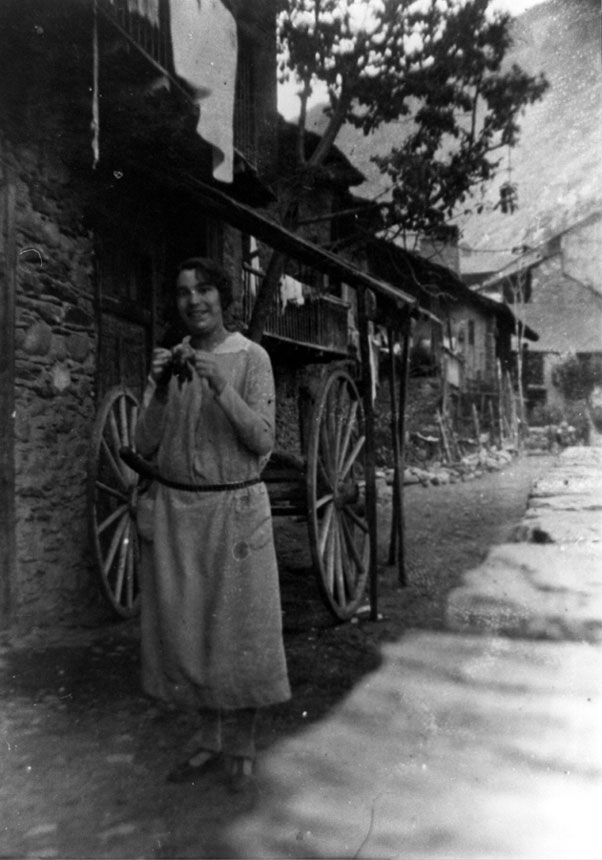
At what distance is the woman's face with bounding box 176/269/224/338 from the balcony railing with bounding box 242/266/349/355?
27.7 feet

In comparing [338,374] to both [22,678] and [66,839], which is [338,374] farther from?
[66,839]

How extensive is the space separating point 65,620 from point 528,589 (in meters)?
2.91

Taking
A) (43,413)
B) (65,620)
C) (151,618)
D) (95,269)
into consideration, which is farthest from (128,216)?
(151,618)

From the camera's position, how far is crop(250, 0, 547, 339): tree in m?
8.65

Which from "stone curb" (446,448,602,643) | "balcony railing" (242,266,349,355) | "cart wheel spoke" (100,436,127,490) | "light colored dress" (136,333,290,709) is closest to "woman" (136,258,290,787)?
"light colored dress" (136,333,290,709)

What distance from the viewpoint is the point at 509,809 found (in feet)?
8.02

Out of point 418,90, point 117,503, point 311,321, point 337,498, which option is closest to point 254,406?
point 337,498

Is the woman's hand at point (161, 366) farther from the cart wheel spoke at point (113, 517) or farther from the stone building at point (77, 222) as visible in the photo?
the cart wheel spoke at point (113, 517)

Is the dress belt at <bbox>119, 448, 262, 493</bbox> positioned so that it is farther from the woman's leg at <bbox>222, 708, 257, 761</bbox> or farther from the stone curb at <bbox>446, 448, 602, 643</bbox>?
the stone curb at <bbox>446, 448, 602, 643</bbox>

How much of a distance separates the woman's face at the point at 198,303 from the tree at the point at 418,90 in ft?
19.8

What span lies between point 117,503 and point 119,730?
218 cm

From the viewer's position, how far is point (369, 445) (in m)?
4.94

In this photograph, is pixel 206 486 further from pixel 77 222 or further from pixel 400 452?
pixel 400 452

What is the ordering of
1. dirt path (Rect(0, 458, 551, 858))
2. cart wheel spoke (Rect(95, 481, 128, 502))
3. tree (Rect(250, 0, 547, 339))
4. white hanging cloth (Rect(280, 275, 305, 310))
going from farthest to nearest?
1. white hanging cloth (Rect(280, 275, 305, 310))
2. tree (Rect(250, 0, 547, 339))
3. cart wheel spoke (Rect(95, 481, 128, 502))
4. dirt path (Rect(0, 458, 551, 858))
